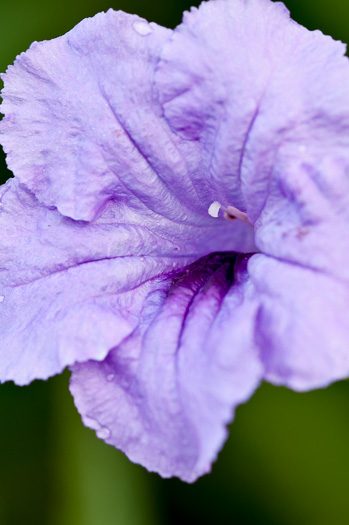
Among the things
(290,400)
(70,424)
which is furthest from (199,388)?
(70,424)

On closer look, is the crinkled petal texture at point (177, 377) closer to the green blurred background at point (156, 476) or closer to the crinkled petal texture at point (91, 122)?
the crinkled petal texture at point (91, 122)

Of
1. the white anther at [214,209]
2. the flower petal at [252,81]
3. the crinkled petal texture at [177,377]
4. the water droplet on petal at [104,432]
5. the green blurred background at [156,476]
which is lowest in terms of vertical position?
the green blurred background at [156,476]

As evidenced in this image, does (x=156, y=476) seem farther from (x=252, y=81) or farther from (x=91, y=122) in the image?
(x=252, y=81)

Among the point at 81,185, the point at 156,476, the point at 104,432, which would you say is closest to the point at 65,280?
the point at 81,185

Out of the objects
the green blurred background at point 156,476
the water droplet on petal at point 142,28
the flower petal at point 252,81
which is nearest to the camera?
the flower petal at point 252,81

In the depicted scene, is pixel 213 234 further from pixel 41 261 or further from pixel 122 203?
pixel 41 261

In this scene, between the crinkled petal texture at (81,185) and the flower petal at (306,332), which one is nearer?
the flower petal at (306,332)

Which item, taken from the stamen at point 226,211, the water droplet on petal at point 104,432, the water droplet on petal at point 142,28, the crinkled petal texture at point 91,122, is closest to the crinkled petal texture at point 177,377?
the water droplet on petal at point 104,432
